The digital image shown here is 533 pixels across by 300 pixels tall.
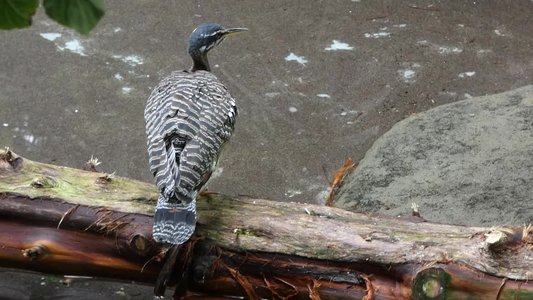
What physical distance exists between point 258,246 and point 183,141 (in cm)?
61

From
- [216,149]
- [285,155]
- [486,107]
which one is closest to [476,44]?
[486,107]

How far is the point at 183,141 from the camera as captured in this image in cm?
397

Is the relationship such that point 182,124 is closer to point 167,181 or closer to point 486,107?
point 167,181

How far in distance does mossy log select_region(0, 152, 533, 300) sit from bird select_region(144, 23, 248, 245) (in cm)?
21

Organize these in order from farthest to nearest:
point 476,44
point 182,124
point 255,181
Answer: point 476,44 → point 255,181 → point 182,124

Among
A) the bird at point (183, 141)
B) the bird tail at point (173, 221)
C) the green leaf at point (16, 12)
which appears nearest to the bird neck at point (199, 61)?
the bird at point (183, 141)

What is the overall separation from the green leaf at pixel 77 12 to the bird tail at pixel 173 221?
5.93 ft

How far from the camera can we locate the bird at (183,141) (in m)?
3.71

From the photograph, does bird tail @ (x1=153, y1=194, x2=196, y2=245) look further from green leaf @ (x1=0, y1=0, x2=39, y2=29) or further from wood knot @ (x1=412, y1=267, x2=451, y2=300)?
green leaf @ (x1=0, y1=0, x2=39, y2=29)

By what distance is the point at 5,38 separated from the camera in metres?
7.37

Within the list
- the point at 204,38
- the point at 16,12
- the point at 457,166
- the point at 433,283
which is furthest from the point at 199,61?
the point at 16,12

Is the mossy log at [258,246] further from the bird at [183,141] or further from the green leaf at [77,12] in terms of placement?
the green leaf at [77,12]

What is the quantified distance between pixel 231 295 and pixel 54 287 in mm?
1126

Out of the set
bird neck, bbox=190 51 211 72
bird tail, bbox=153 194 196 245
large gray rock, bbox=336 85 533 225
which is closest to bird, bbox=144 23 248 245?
bird tail, bbox=153 194 196 245
